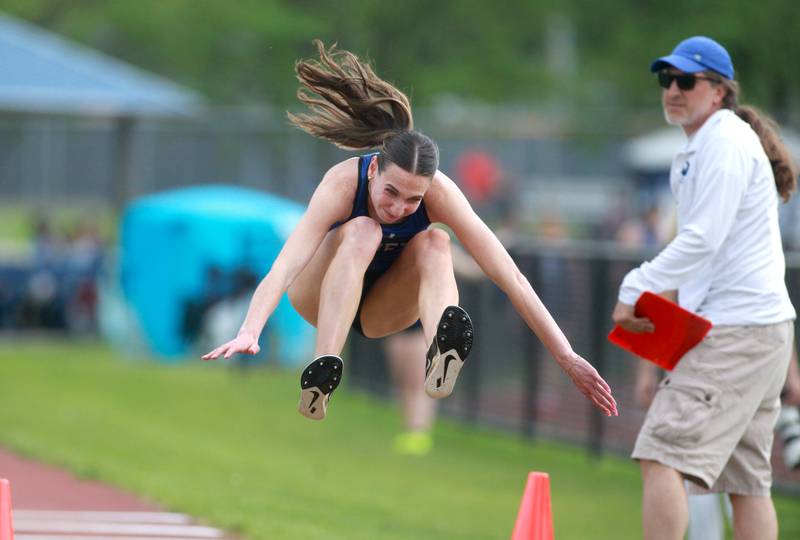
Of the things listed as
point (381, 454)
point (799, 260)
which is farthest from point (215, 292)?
point (799, 260)

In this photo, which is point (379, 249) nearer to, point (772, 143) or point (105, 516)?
point (772, 143)

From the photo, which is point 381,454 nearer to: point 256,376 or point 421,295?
point 256,376

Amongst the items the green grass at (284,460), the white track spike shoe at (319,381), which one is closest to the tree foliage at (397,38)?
the green grass at (284,460)

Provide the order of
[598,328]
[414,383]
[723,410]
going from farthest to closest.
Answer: [414,383] → [598,328] → [723,410]

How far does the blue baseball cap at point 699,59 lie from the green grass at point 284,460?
3362 mm

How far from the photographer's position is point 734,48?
19.7 m

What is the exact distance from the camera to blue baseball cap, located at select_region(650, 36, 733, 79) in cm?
630

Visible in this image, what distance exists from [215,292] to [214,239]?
68 centimetres

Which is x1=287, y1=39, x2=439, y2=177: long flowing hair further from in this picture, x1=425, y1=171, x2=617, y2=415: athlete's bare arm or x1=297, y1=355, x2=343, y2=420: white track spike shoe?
x1=297, y1=355, x2=343, y2=420: white track spike shoe

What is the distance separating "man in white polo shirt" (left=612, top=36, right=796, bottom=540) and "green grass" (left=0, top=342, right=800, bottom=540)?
8.36 ft

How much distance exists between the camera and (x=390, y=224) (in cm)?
626

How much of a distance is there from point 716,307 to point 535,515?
4.34ft

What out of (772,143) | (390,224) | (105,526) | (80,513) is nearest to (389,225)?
(390,224)

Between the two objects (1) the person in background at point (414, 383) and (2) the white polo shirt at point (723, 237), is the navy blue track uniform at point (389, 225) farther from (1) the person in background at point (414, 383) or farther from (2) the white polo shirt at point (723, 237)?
(1) the person in background at point (414, 383)
